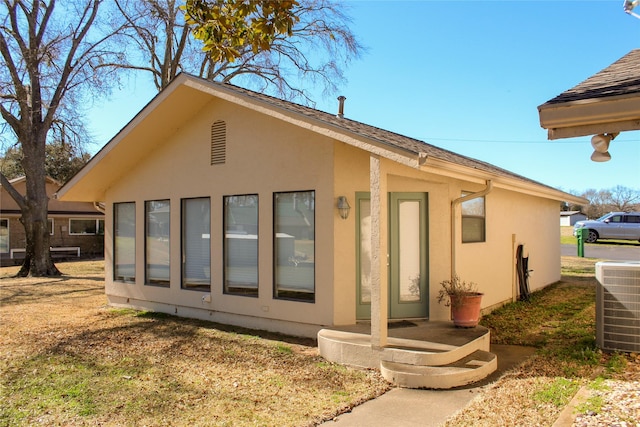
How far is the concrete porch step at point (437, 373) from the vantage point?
5.49m

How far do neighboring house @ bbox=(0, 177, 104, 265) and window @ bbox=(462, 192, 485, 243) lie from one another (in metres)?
21.5

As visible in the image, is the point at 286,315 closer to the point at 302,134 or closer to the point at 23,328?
the point at 302,134

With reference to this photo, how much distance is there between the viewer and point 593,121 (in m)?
3.52

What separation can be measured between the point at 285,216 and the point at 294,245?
51 cm

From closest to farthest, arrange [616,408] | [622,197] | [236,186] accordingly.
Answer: [616,408] < [236,186] < [622,197]

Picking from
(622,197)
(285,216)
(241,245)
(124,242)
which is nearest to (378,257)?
(285,216)

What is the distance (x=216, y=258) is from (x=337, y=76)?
44.3ft

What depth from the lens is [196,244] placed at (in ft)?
30.9

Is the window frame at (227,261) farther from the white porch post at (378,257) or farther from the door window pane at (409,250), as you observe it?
the white porch post at (378,257)

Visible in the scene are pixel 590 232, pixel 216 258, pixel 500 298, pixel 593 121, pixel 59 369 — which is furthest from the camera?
pixel 590 232

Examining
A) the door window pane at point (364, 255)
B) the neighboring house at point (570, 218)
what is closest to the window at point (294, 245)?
the door window pane at point (364, 255)

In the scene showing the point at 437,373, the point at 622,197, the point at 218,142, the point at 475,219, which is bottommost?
the point at 437,373

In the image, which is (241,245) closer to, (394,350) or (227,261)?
(227,261)

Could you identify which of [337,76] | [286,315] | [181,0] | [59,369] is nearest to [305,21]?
[337,76]
